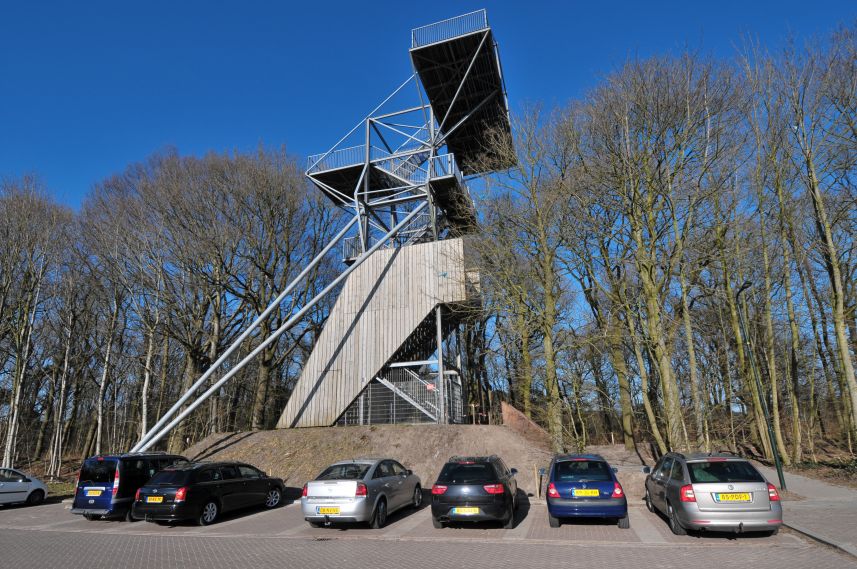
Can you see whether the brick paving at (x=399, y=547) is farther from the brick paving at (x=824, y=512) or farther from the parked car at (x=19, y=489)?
the parked car at (x=19, y=489)

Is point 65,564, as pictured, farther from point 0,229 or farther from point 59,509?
point 0,229

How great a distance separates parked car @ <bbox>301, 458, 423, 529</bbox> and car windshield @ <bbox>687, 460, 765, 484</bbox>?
6161 millimetres

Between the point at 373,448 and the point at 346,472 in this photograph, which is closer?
the point at 346,472

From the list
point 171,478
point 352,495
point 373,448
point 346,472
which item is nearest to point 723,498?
point 352,495

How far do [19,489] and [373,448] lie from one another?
11290mm

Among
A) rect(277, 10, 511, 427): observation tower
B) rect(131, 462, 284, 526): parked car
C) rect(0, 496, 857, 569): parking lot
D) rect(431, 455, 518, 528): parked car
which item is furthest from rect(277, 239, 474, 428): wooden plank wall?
rect(431, 455, 518, 528): parked car

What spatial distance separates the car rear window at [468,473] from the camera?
9.66m

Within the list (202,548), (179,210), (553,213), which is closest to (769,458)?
(553,213)

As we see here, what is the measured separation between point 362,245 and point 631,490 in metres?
15.7

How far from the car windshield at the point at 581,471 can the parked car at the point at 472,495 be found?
3.82ft

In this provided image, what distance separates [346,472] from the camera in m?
10.6

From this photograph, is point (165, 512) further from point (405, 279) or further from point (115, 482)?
point (405, 279)

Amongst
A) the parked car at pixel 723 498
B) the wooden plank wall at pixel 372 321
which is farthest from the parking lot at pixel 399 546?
the wooden plank wall at pixel 372 321

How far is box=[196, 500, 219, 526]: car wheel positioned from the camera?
36.6ft
